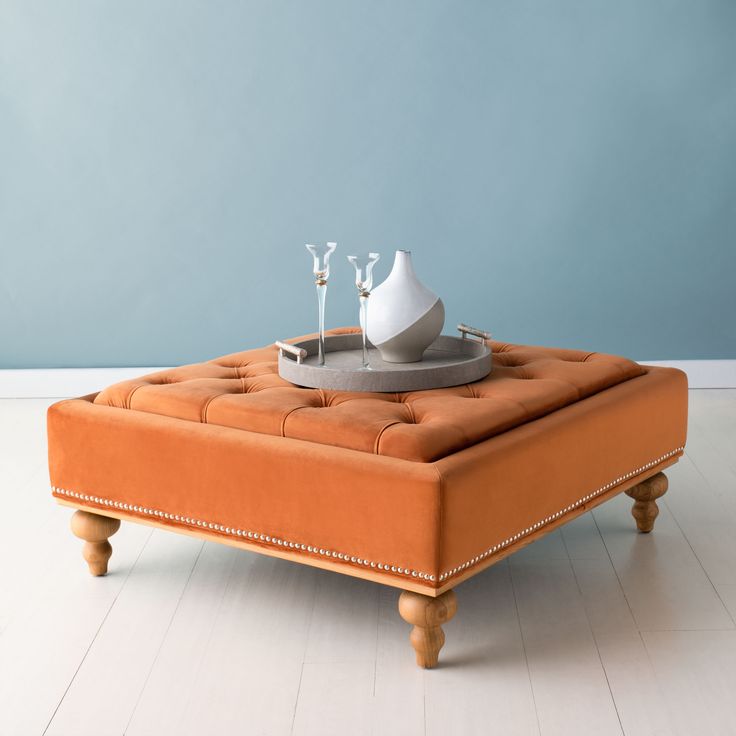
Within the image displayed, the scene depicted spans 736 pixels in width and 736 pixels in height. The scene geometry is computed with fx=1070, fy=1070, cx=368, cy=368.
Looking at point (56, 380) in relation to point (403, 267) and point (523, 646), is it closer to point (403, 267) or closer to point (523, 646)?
point (403, 267)

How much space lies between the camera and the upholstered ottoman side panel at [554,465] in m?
1.87

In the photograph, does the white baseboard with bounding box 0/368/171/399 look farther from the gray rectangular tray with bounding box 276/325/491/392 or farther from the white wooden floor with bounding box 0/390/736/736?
the gray rectangular tray with bounding box 276/325/491/392

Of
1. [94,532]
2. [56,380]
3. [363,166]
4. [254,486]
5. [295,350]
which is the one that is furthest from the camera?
[56,380]

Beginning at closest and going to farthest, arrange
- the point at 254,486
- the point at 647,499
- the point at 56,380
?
the point at 254,486
the point at 647,499
the point at 56,380

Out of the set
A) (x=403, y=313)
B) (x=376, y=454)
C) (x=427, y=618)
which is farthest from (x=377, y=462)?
(x=403, y=313)

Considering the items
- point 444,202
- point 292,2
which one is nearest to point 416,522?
point 444,202

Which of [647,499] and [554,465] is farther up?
[554,465]

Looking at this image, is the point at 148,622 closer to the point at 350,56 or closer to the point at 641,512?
the point at 641,512

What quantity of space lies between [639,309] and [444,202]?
2.82 feet

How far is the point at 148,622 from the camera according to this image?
2.16m

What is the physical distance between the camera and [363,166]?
405 centimetres

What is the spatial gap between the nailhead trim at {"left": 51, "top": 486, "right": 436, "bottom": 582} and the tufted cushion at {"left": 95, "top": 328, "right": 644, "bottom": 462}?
20 cm

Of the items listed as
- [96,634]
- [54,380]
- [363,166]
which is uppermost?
[363,166]

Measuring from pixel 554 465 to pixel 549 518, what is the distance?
0.11 meters
